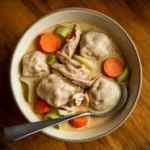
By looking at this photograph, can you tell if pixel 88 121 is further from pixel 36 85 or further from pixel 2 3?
pixel 2 3

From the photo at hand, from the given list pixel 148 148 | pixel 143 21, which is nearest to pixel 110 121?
pixel 148 148

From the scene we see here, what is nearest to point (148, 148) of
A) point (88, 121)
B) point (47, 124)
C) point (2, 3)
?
point (88, 121)

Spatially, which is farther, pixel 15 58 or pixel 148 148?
pixel 148 148

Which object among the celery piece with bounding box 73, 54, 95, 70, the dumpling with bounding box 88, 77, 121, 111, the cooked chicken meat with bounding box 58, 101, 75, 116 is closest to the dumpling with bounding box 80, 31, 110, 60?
the celery piece with bounding box 73, 54, 95, 70

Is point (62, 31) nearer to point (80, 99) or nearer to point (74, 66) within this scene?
A: point (74, 66)

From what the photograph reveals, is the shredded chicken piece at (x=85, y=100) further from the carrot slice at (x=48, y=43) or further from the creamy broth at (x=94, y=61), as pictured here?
the carrot slice at (x=48, y=43)

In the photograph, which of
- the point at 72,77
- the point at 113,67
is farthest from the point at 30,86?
the point at 113,67

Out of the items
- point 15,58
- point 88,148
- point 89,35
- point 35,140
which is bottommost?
point 35,140

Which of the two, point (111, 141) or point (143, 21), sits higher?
point (143, 21)
